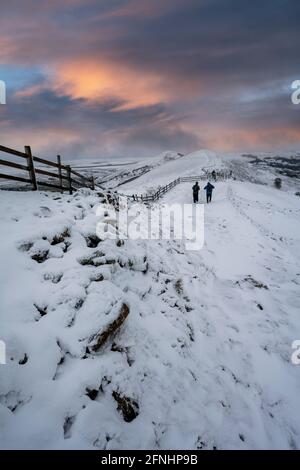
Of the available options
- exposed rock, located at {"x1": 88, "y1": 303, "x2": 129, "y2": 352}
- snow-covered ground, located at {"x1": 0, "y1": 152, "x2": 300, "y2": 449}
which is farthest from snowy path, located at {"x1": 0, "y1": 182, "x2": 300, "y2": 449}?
exposed rock, located at {"x1": 88, "y1": 303, "x2": 129, "y2": 352}

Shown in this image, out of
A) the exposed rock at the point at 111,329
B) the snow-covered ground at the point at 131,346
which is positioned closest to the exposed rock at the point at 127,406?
the snow-covered ground at the point at 131,346

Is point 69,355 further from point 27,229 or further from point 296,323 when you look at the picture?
point 296,323

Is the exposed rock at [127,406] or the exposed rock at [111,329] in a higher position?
the exposed rock at [111,329]

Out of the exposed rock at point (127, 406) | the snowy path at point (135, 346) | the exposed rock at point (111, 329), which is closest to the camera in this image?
the snowy path at point (135, 346)

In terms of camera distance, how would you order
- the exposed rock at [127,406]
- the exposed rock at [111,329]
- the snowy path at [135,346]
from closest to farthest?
1. the snowy path at [135,346]
2. the exposed rock at [127,406]
3. the exposed rock at [111,329]

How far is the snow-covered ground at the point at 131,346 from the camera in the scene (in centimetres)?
380

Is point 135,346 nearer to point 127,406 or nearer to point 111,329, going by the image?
point 111,329

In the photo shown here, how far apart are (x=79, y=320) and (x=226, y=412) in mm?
3284

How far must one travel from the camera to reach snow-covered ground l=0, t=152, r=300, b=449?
12.5 feet

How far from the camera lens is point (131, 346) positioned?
511cm

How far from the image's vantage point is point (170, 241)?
36.0 ft

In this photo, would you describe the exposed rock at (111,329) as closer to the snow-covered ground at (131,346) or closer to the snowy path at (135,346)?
the snow-covered ground at (131,346)

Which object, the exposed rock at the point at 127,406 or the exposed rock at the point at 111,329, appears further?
the exposed rock at the point at 111,329

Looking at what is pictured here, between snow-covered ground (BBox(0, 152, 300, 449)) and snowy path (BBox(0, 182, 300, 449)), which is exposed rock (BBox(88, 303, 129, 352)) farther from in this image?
snowy path (BBox(0, 182, 300, 449))
